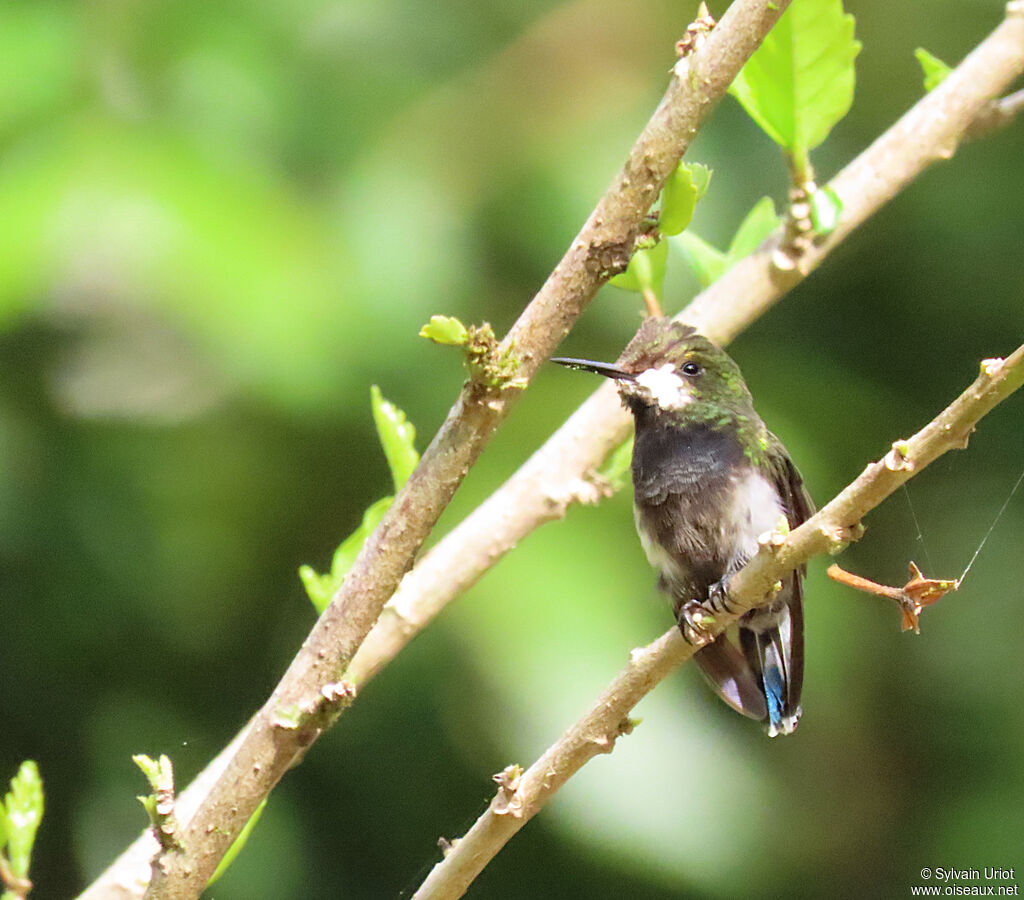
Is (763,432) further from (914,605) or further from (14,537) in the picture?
(14,537)

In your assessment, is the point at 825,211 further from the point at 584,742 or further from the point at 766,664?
the point at 584,742

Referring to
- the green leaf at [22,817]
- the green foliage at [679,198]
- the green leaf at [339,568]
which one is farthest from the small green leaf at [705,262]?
the green leaf at [22,817]

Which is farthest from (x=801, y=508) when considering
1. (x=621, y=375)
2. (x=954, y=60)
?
(x=954, y=60)

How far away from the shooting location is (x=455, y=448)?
3.61ft

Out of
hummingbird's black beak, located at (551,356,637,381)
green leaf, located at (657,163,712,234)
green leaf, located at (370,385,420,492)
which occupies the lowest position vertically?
green leaf, located at (370,385,420,492)

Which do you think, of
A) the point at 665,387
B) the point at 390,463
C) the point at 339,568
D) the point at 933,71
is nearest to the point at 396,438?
the point at 390,463

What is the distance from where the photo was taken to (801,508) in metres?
1.94

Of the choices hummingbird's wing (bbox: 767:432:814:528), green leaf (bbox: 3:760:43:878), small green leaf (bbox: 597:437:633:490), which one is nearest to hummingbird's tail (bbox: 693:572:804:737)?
hummingbird's wing (bbox: 767:432:814:528)

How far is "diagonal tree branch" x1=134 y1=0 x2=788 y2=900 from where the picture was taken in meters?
1.10

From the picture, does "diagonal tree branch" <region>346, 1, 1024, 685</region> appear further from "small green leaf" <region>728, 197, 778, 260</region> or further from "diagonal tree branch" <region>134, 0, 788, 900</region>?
"diagonal tree branch" <region>134, 0, 788, 900</region>

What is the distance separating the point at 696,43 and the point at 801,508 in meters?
0.96

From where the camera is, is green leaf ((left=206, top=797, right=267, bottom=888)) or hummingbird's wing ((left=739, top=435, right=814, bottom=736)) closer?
green leaf ((left=206, top=797, right=267, bottom=888))

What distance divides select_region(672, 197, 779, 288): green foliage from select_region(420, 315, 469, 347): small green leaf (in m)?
0.73

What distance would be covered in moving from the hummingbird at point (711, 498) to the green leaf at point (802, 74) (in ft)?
1.16
